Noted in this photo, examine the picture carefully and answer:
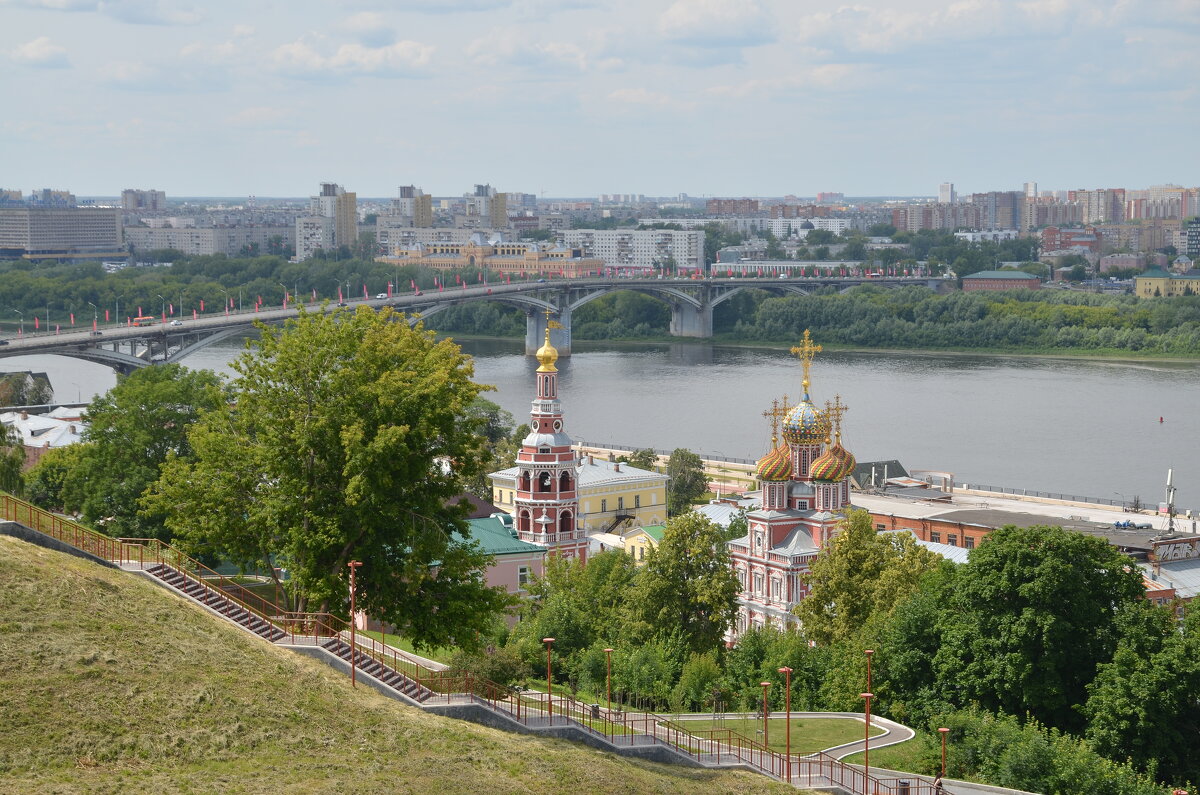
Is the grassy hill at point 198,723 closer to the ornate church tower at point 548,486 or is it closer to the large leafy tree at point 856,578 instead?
the large leafy tree at point 856,578

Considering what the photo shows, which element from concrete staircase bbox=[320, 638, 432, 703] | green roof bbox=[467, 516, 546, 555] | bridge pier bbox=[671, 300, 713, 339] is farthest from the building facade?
bridge pier bbox=[671, 300, 713, 339]

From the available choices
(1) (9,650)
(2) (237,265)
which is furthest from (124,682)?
(2) (237,265)

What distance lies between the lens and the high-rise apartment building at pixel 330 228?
129m

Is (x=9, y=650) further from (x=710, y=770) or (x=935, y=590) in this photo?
(x=935, y=590)

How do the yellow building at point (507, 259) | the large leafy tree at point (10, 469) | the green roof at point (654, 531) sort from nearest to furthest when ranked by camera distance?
1. the large leafy tree at point (10, 469)
2. the green roof at point (654, 531)
3. the yellow building at point (507, 259)

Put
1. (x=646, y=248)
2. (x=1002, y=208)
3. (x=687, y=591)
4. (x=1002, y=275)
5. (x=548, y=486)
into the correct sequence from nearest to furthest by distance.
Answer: (x=687, y=591) → (x=548, y=486) → (x=1002, y=275) → (x=646, y=248) → (x=1002, y=208)

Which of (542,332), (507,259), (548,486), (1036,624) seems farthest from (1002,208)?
(1036,624)

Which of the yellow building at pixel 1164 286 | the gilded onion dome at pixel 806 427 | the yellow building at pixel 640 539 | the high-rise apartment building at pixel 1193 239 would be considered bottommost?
the yellow building at pixel 640 539

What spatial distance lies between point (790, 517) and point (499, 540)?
379 centimetres

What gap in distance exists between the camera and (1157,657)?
14648mm

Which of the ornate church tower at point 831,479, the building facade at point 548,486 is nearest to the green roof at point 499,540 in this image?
the building facade at point 548,486

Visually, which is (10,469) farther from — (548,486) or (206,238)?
(206,238)

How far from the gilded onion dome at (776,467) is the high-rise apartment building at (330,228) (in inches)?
4092

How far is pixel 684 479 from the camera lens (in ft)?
106
